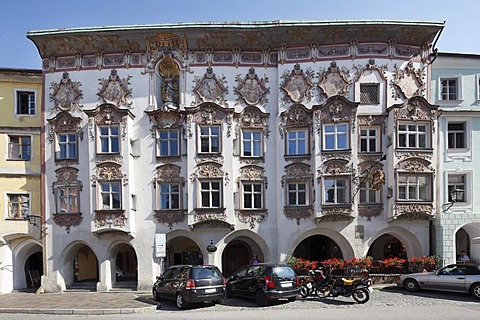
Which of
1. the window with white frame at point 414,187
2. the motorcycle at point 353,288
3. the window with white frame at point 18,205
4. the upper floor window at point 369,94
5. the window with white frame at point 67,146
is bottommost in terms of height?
the motorcycle at point 353,288

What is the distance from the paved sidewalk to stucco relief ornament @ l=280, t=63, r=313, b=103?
12871 millimetres

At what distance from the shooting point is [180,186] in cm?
2194

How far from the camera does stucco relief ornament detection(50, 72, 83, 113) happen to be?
2244cm

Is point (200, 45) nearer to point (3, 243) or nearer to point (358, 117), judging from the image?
point (358, 117)

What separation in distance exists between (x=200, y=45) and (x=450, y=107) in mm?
14546

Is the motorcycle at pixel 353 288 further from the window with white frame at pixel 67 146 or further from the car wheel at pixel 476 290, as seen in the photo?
the window with white frame at pixel 67 146

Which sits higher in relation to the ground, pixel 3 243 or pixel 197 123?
pixel 197 123

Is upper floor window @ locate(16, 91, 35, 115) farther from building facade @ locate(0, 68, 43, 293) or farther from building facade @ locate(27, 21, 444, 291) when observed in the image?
building facade @ locate(27, 21, 444, 291)

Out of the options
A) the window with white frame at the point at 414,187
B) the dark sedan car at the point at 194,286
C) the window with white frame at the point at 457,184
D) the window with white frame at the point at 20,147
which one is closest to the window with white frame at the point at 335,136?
the window with white frame at the point at 414,187

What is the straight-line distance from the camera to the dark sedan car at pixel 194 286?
48.2 feet

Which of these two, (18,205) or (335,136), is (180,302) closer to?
(335,136)

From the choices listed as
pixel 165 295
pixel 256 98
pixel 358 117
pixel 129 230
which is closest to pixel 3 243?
pixel 129 230

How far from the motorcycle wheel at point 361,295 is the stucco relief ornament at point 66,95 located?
1781cm

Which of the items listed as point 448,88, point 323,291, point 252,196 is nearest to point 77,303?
point 252,196
